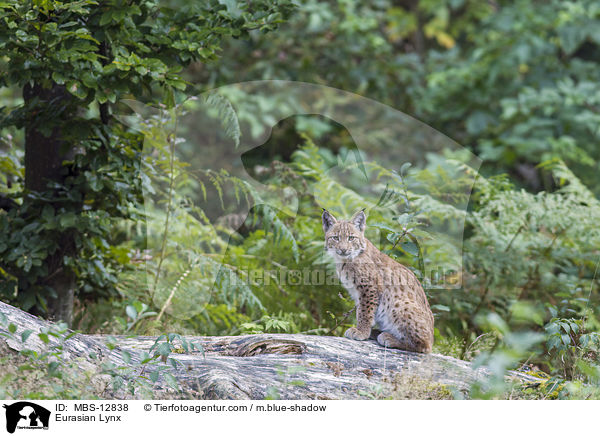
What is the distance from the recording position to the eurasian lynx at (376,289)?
114 inches

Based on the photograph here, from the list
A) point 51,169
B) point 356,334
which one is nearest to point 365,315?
point 356,334

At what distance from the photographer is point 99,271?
3.64 m

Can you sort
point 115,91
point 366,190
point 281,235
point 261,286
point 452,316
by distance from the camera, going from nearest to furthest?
point 115,91, point 281,235, point 261,286, point 452,316, point 366,190

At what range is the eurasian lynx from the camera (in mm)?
2904

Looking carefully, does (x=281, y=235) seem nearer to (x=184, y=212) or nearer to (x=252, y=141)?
(x=184, y=212)

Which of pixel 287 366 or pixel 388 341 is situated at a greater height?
pixel 388 341

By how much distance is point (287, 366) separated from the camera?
2832mm

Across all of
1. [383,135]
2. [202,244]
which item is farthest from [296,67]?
[202,244]

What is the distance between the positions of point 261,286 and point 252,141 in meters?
1.14
